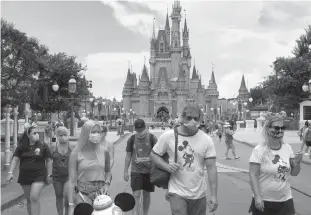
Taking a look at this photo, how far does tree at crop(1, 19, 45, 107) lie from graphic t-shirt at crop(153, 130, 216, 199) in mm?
11436

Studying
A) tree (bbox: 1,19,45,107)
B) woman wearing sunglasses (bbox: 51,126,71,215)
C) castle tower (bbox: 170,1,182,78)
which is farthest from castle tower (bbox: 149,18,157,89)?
Result: woman wearing sunglasses (bbox: 51,126,71,215)

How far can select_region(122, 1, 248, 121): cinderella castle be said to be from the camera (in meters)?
116

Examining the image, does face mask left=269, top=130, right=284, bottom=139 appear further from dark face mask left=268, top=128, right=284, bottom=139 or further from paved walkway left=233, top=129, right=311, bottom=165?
paved walkway left=233, top=129, right=311, bottom=165

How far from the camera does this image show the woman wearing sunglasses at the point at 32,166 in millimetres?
6898

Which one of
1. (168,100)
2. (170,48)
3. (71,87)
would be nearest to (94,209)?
(71,87)

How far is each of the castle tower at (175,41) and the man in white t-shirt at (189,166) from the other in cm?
11651

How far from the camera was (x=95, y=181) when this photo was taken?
17.8 ft

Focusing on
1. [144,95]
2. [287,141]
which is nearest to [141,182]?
[287,141]

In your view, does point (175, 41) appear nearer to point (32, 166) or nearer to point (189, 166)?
point (32, 166)

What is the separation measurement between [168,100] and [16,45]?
101 metres

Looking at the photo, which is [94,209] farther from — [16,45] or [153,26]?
[153,26]

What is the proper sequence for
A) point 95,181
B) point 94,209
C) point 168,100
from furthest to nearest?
1. point 168,100
2. point 95,181
3. point 94,209

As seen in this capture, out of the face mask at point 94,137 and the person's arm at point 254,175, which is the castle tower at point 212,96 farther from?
the person's arm at point 254,175

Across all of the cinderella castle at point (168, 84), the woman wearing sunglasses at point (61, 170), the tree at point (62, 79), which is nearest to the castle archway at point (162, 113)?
the cinderella castle at point (168, 84)
